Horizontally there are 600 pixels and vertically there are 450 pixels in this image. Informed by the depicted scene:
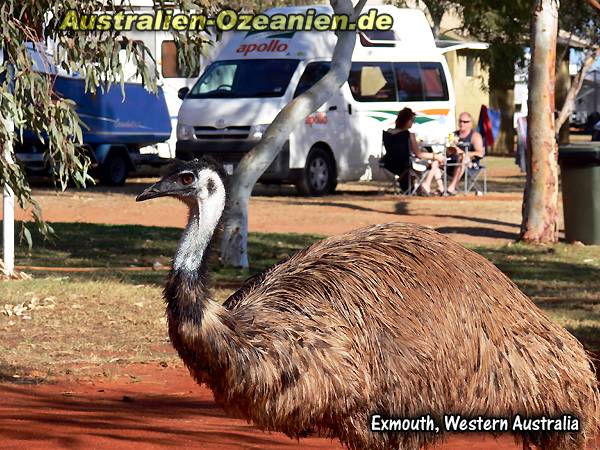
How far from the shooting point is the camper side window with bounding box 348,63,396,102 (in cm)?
2611

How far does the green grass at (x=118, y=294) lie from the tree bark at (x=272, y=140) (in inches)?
13.0

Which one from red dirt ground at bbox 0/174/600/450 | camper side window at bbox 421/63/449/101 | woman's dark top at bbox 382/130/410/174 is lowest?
red dirt ground at bbox 0/174/600/450

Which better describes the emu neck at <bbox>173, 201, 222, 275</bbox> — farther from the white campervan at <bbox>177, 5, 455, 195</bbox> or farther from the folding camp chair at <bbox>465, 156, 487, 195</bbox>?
the folding camp chair at <bbox>465, 156, 487, 195</bbox>

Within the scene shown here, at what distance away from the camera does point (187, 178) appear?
6.17 metres

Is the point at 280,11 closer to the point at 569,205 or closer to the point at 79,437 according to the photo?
the point at 569,205

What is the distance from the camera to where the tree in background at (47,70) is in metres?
9.17

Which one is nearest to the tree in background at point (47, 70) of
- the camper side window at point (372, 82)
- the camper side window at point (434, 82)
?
the camper side window at point (372, 82)

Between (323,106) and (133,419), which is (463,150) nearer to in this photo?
(323,106)

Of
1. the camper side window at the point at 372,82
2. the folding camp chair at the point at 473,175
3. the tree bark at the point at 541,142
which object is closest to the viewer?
the tree bark at the point at 541,142

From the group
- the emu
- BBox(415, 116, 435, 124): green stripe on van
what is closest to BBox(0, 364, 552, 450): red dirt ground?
the emu

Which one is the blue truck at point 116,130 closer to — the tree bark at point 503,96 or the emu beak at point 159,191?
the tree bark at point 503,96

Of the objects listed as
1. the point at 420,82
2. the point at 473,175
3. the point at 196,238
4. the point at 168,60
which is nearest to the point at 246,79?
the point at 420,82

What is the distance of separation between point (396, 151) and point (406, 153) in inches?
7.8

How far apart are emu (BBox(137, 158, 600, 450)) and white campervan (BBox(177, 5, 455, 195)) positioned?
16517 mm
